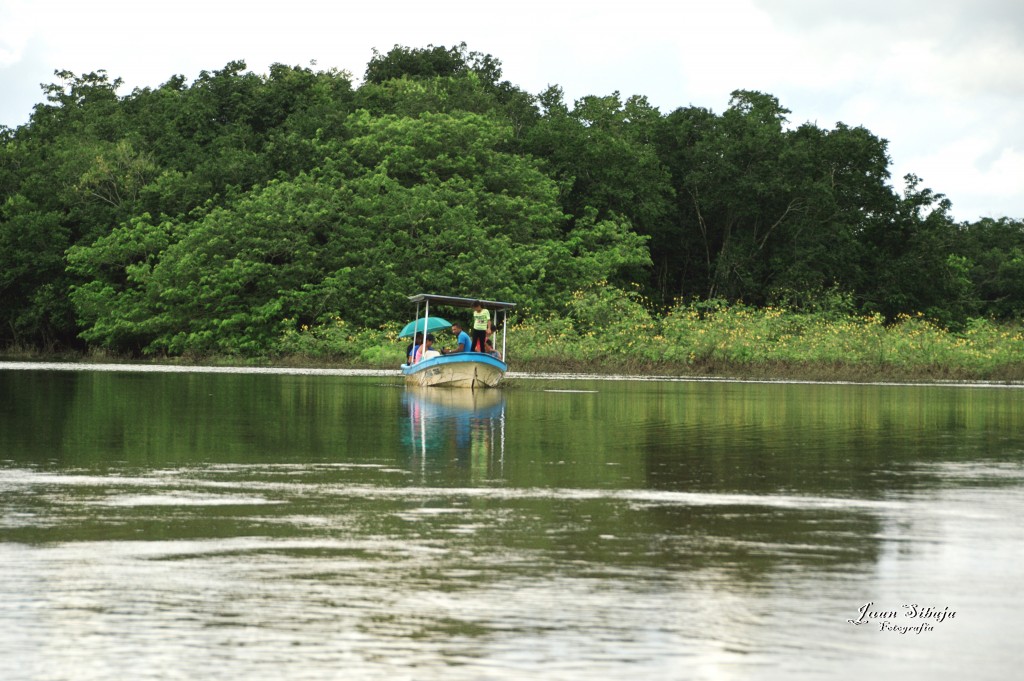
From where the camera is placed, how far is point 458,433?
67.8ft

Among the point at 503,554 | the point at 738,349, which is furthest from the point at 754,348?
the point at 503,554

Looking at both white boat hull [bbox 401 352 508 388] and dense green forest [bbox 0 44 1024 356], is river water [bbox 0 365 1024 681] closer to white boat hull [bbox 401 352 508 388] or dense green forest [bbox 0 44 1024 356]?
white boat hull [bbox 401 352 508 388]

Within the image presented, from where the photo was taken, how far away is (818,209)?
256ft

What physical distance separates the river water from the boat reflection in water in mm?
124

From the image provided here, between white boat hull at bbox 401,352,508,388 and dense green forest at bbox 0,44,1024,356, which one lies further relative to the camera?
dense green forest at bbox 0,44,1024,356

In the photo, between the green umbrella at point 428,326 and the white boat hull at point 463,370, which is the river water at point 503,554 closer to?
the white boat hull at point 463,370

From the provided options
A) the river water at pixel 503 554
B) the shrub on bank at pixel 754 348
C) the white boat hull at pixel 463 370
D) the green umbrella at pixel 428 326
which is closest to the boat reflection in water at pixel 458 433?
the river water at pixel 503 554

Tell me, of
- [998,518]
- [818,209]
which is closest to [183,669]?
[998,518]

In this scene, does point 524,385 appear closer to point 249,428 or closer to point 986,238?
point 249,428

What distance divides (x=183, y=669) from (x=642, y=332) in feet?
158

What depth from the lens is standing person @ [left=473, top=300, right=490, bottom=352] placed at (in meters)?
37.4
